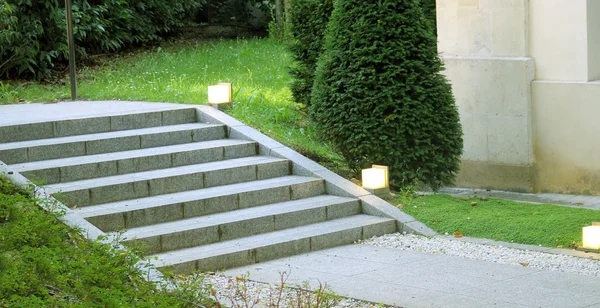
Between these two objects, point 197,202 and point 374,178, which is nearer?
point 197,202

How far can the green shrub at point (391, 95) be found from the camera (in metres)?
9.40

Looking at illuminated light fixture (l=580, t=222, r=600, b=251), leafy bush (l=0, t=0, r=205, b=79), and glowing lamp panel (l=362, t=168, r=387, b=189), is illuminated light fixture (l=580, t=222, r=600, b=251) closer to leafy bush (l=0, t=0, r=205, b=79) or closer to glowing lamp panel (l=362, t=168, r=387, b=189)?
glowing lamp panel (l=362, t=168, r=387, b=189)

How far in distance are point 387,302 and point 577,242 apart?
228 cm

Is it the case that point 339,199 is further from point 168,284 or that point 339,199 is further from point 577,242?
point 168,284

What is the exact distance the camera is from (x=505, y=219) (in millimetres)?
8781

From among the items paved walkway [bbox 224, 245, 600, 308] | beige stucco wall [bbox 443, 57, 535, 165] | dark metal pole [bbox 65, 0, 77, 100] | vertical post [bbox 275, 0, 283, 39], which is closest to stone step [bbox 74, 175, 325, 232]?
paved walkway [bbox 224, 245, 600, 308]

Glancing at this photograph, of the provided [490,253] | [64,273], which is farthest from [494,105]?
[64,273]

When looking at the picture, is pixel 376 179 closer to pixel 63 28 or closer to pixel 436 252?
pixel 436 252

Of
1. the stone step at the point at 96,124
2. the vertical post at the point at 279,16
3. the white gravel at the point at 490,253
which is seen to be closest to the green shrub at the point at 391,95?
the white gravel at the point at 490,253

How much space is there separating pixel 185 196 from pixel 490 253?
2.72m

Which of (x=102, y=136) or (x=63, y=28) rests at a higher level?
(x=63, y=28)

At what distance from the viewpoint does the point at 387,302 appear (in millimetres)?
6586

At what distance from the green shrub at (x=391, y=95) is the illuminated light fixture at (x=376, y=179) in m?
0.18

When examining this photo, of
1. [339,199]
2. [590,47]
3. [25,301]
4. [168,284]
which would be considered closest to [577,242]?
[339,199]
